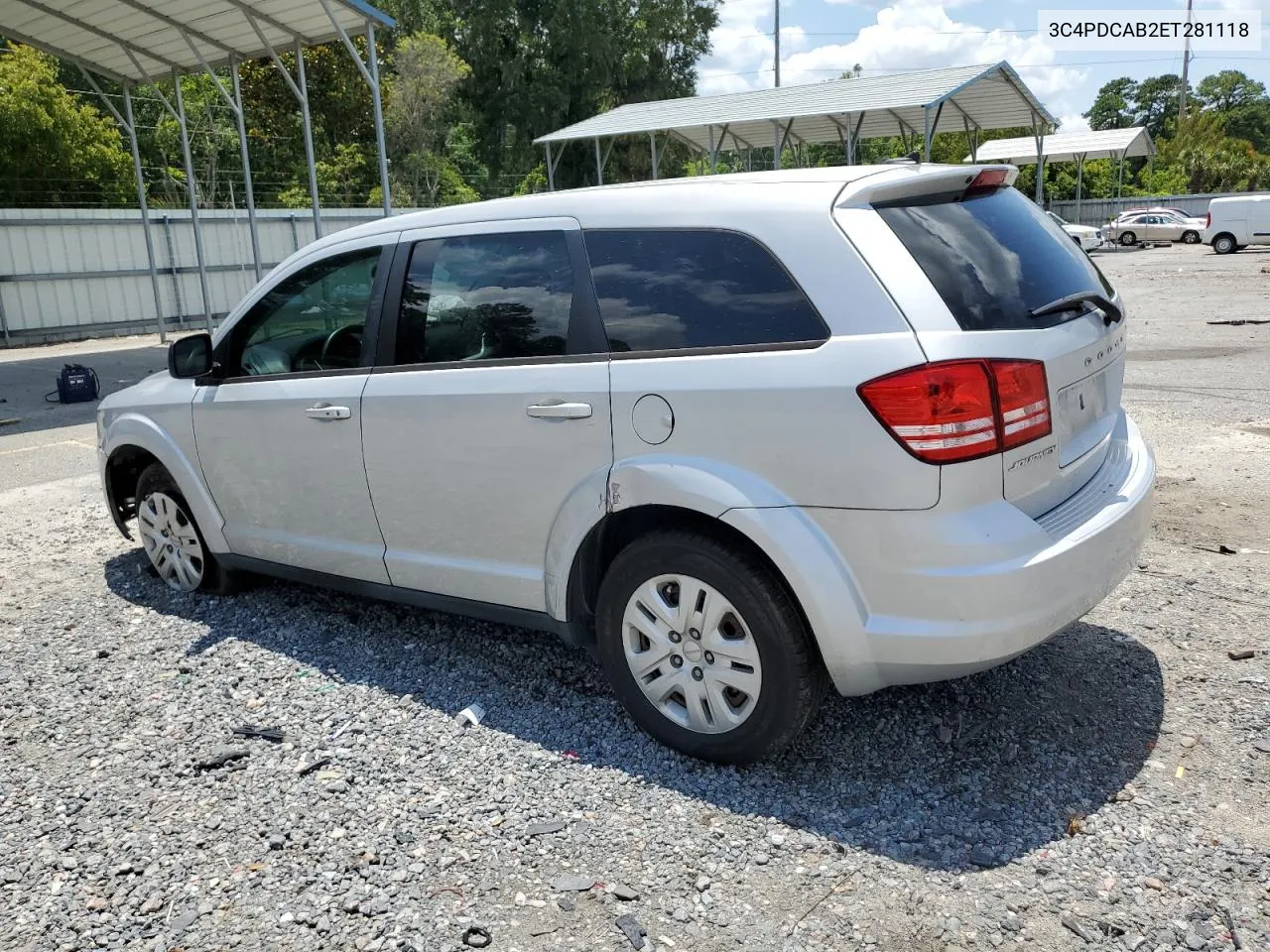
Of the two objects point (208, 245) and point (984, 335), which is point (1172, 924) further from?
point (208, 245)

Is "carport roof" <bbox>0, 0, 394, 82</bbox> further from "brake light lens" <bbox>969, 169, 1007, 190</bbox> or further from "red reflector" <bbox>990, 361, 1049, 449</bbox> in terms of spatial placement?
"red reflector" <bbox>990, 361, 1049, 449</bbox>

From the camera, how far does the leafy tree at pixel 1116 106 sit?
96438mm

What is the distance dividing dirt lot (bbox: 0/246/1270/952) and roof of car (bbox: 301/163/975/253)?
1.79m

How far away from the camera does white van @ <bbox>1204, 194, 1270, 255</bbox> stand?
34281mm

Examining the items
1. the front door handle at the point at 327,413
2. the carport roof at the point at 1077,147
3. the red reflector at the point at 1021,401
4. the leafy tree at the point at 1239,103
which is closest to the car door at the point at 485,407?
the front door handle at the point at 327,413

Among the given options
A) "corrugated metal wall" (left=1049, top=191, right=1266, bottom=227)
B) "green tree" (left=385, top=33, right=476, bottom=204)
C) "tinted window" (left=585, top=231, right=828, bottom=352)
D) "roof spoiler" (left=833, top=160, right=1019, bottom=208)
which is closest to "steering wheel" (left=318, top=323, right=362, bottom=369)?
"tinted window" (left=585, top=231, right=828, bottom=352)

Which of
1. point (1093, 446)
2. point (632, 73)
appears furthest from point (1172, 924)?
point (632, 73)

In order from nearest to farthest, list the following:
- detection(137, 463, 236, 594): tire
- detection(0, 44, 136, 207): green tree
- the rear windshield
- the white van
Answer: the rear windshield < detection(137, 463, 236, 594): tire < detection(0, 44, 136, 207): green tree < the white van

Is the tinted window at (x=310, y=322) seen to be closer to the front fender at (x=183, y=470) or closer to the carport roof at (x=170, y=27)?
the front fender at (x=183, y=470)

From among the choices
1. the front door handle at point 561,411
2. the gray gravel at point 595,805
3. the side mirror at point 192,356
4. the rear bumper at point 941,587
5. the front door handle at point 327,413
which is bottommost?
the gray gravel at point 595,805

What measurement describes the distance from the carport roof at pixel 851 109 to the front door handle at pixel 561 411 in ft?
65.6

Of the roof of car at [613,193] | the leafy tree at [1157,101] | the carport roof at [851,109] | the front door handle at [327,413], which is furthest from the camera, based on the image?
the leafy tree at [1157,101]

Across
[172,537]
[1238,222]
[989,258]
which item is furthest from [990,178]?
[1238,222]

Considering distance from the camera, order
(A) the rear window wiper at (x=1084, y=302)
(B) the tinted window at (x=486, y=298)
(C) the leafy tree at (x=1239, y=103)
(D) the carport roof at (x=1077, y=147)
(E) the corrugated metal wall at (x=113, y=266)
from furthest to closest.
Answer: (C) the leafy tree at (x=1239, y=103)
(D) the carport roof at (x=1077, y=147)
(E) the corrugated metal wall at (x=113, y=266)
(B) the tinted window at (x=486, y=298)
(A) the rear window wiper at (x=1084, y=302)
